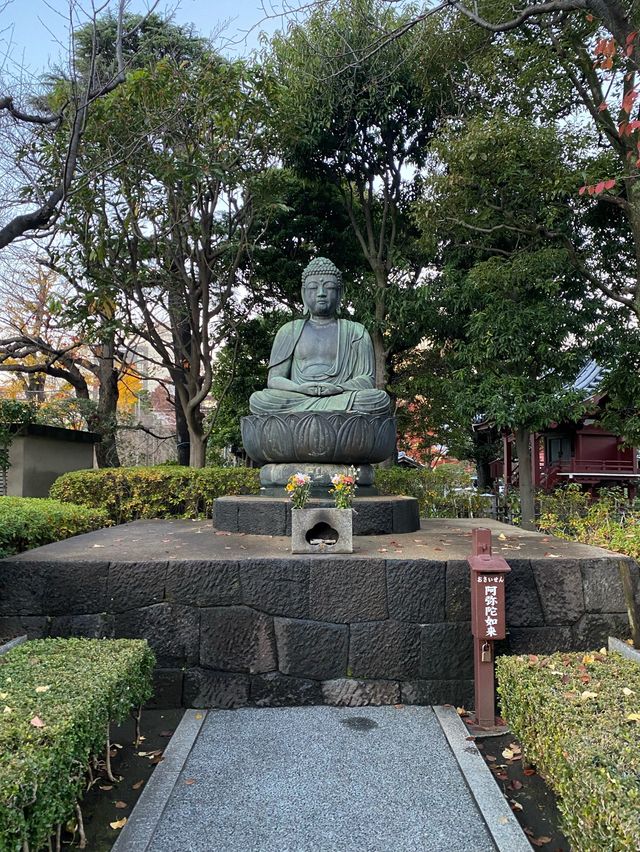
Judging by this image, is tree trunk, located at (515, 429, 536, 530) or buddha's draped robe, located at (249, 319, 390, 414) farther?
tree trunk, located at (515, 429, 536, 530)

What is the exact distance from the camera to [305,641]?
11.8 ft

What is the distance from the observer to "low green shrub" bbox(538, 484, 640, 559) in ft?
17.9

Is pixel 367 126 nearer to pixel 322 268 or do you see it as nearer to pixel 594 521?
pixel 322 268

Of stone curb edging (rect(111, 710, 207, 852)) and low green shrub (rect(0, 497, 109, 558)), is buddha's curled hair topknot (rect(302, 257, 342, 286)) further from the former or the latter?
stone curb edging (rect(111, 710, 207, 852))

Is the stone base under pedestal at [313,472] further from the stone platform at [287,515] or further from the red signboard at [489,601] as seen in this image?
the red signboard at [489,601]

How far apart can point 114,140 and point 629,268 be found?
26.1 feet

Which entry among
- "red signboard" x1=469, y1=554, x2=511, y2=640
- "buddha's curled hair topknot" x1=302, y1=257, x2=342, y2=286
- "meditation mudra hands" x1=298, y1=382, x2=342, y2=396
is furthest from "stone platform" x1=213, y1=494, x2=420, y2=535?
"buddha's curled hair topknot" x1=302, y1=257, x2=342, y2=286

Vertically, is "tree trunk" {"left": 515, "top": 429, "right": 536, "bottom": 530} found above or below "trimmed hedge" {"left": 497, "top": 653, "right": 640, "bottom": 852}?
above

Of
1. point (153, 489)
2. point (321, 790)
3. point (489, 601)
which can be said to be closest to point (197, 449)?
point (153, 489)

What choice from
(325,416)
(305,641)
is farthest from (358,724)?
(325,416)

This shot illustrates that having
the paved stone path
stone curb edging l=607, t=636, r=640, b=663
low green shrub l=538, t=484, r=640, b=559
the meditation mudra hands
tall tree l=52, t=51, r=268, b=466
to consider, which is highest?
tall tree l=52, t=51, r=268, b=466

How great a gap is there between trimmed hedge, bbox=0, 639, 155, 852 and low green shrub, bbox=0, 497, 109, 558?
1431 mm

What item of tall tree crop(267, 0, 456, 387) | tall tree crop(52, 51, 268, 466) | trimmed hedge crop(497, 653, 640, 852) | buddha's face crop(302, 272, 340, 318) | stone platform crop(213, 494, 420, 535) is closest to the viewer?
trimmed hedge crop(497, 653, 640, 852)

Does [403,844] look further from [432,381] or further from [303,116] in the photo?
[303,116]
